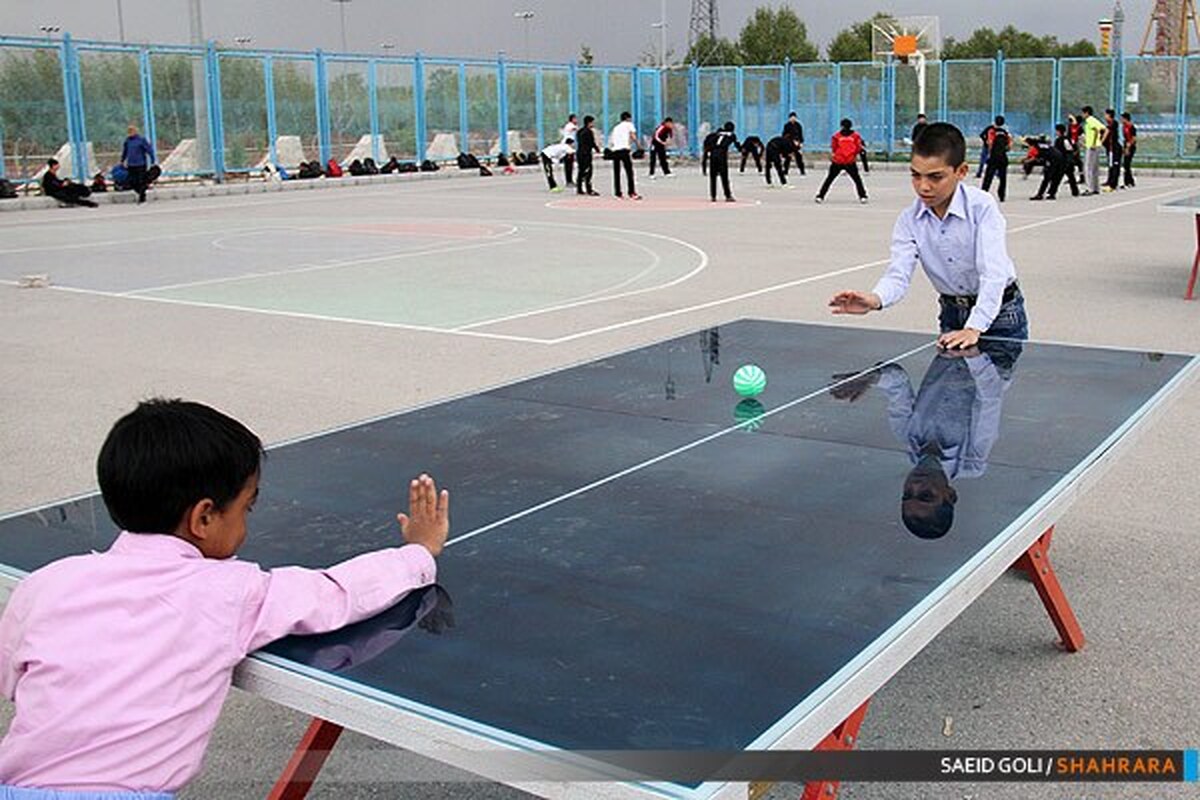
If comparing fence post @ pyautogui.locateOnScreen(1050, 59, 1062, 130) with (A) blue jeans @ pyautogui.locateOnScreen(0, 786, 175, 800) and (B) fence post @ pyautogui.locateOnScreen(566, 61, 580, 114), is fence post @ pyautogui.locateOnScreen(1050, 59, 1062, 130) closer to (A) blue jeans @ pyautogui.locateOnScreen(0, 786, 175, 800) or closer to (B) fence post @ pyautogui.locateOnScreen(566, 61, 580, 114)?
(B) fence post @ pyautogui.locateOnScreen(566, 61, 580, 114)

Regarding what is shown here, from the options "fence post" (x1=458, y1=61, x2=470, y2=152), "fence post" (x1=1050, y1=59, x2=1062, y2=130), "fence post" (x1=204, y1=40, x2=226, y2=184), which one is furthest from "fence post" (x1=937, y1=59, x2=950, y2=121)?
"fence post" (x1=204, y1=40, x2=226, y2=184)

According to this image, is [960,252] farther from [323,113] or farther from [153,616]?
[323,113]

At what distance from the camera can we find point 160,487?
7.77 ft

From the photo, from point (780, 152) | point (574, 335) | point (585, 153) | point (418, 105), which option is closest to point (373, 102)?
point (418, 105)

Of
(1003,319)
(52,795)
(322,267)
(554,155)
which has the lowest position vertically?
(322,267)

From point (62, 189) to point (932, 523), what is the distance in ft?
81.6

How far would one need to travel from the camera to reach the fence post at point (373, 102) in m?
34.1

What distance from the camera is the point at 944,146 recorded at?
5.07m

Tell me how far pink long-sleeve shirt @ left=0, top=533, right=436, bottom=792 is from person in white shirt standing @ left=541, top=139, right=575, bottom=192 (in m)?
25.6

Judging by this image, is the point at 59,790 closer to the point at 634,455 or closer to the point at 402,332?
the point at 634,455

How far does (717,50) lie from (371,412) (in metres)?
79.9

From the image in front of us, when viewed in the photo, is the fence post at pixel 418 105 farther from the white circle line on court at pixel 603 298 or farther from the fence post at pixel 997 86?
the white circle line on court at pixel 603 298

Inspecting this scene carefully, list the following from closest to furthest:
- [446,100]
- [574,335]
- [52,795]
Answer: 1. [52,795]
2. [574,335]
3. [446,100]

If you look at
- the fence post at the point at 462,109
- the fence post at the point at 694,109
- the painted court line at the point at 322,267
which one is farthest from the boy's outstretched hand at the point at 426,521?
the fence post at the point at 694,109
